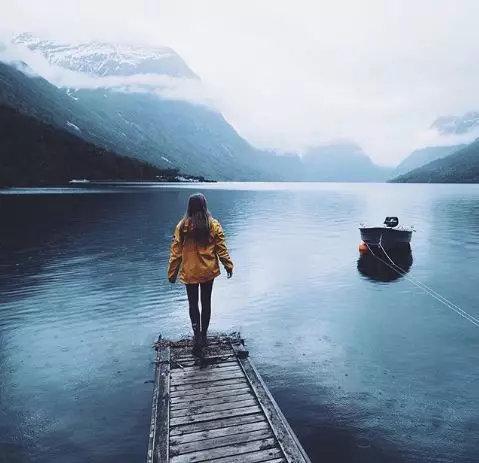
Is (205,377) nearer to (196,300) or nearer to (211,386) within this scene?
(211,386)

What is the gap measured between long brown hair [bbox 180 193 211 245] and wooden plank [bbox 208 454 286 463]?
4753mm

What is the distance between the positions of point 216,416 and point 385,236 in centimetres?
2787

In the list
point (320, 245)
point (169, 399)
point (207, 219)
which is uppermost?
point (207, 219)

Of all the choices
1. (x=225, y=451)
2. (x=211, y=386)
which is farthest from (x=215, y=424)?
(x=211, y=386)

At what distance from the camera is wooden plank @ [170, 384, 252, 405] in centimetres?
899

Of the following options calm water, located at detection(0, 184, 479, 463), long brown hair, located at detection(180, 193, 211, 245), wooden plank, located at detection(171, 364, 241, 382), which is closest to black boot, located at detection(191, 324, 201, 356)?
wooden plank, located at detection(171, 364, 241, 382)

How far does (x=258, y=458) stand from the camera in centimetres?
707

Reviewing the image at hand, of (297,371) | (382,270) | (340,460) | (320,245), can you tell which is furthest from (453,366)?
(320,245)

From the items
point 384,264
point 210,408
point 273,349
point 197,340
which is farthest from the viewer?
point 384,264

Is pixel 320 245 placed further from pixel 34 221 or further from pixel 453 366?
pixel 34 221

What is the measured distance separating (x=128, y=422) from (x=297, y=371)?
18.1ft

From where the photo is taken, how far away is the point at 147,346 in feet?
49.5

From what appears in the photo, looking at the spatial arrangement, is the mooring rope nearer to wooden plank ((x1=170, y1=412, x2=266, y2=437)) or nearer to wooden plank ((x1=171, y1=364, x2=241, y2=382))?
wooden plank ((x1=171, y1=364, x2=241, y2=382))

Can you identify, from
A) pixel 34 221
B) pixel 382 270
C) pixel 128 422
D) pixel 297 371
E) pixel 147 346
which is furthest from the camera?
pixel 34 221
